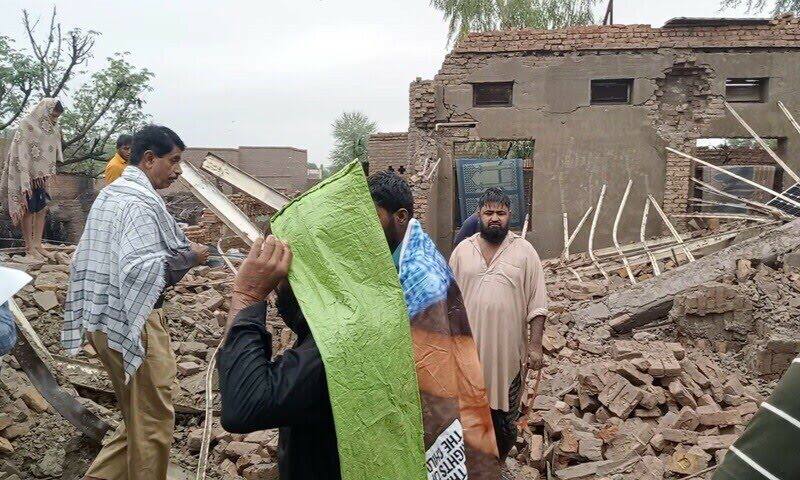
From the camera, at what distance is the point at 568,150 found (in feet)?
37.3

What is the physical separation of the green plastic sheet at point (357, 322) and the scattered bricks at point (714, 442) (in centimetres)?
341

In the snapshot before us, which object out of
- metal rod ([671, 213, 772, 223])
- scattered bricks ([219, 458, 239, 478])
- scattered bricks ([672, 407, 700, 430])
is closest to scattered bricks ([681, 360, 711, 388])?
scattered bricks ([672, 407, 700, 430])

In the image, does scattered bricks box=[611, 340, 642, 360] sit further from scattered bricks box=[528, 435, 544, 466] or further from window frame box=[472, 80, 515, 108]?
window frame box=[472, 80, 515, 108]

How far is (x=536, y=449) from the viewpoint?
4.08 metres

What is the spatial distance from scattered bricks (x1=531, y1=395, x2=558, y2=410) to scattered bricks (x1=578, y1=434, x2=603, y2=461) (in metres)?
0.56

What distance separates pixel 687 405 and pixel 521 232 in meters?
7.02

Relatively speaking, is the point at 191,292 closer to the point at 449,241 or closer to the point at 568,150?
the point at 449,241

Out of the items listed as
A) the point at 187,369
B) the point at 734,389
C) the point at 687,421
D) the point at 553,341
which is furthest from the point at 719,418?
the point at 187,369

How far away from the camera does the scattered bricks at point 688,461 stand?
12.5 feet

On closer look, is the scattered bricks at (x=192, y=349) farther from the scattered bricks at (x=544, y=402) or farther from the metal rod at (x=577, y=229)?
the metal rod at (x=577, y=229)

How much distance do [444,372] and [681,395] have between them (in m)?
4.06

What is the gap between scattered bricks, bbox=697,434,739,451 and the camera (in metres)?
3.98

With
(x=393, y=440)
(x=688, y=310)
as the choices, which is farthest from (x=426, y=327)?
(x=688, y=310)

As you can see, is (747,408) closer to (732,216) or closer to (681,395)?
(681,395)
